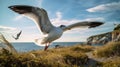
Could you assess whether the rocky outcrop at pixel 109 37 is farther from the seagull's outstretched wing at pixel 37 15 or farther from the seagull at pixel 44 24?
the seagull's outstretched wing at pixel 37 15

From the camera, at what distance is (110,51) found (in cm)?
1038

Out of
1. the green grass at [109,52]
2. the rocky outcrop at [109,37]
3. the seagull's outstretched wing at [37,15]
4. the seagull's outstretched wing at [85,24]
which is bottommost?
the rocky outcrop at [109,37]

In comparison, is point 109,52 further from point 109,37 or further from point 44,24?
point 109,37

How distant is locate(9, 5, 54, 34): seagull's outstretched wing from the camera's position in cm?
726

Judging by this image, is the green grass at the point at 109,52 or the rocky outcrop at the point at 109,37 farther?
the rocky outcrop at the point at 109,37

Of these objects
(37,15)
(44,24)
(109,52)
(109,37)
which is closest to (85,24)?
(44,24)

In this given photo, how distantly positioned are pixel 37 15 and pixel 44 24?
2.33ft

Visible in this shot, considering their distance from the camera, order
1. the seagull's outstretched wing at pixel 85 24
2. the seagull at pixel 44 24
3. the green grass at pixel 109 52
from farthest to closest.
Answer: the green grass at pixel 109 52, the seagull's outstretched wing at pixel 85 24, the seagull at pixel 44 24

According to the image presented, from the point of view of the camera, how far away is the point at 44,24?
882 centimetres

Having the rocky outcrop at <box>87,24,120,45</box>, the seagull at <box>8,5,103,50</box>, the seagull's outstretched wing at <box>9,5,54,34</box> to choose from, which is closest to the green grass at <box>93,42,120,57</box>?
the seagull at <box>8,5,103,50</box>

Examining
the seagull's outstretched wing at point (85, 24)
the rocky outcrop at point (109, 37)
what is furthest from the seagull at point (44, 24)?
the rocky outcrop at point (109, 37)

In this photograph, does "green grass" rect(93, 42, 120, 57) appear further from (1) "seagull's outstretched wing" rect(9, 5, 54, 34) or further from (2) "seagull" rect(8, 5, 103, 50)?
(1) "seagull's outstretched wing" rect(9, 5, 54, 34)

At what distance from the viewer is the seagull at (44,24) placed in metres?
7.54

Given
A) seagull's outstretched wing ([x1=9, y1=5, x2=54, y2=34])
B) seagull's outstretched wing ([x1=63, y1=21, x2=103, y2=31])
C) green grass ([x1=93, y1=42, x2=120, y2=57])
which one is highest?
seagull's outstretched wing ([x1=9, y1=5, x2=54, y2=34])
